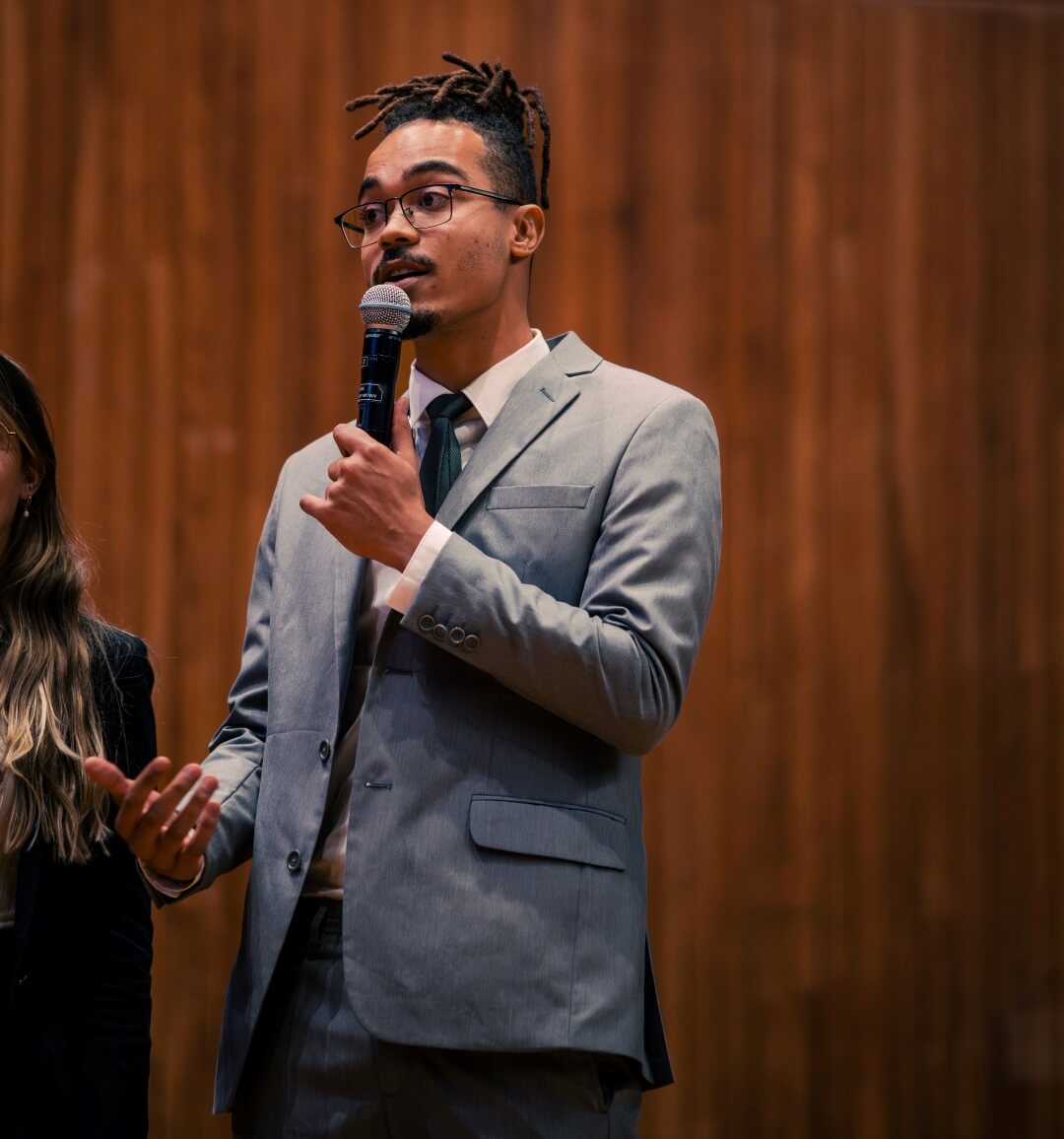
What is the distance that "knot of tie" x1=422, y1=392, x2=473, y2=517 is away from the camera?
1.48 metres

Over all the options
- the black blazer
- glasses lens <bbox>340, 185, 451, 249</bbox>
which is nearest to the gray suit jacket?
the black blazer

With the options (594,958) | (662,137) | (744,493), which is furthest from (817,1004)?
(662,137)

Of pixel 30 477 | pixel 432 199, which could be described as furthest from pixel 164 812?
pixel 432 199

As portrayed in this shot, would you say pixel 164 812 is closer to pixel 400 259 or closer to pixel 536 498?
pixel 536 498

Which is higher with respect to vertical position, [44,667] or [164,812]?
[44,667]

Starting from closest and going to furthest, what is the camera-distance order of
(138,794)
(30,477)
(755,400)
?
(138,794) < (30,477) < (755,400)

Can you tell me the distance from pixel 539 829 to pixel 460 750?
114 millimetres

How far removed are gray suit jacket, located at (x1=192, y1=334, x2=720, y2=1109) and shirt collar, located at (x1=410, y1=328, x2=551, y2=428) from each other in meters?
0.04

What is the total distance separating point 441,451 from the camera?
1.50 metres

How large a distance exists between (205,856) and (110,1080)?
10.0 inches

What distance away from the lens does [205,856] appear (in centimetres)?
144

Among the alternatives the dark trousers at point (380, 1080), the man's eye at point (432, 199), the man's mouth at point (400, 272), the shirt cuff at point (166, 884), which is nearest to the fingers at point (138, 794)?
the shirt cuff at point (166, 884)

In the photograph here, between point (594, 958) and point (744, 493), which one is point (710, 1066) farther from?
point (594, 958)

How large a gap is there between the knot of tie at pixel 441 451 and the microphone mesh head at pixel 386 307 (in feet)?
0.43
